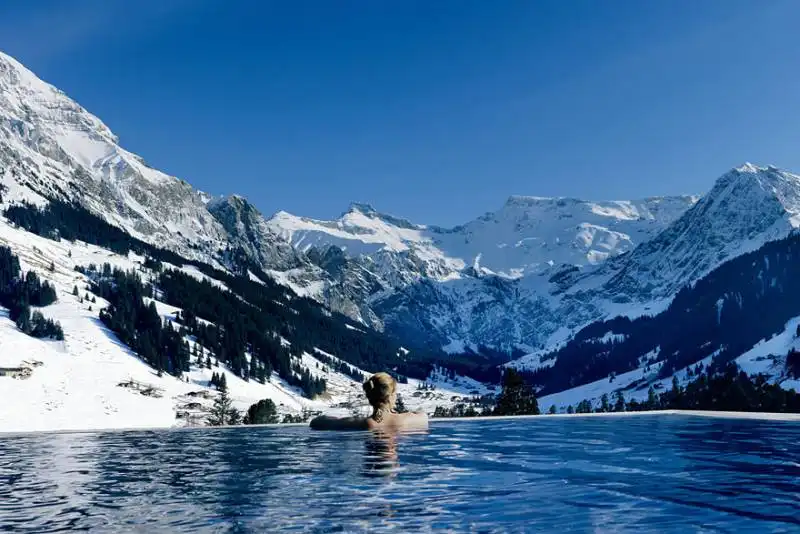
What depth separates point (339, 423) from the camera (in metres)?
61.0

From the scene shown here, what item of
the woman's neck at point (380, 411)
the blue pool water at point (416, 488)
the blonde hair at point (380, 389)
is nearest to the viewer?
the blue pool water at point (416, 488)

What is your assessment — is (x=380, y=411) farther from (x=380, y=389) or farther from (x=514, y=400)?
(x=514, y=400)

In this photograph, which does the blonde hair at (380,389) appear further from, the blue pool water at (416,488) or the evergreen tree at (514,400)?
the evergreen tree at (514,400)

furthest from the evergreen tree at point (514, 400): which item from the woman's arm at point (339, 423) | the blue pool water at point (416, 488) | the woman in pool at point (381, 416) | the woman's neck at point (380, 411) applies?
the blue pool water at point (416, 488)

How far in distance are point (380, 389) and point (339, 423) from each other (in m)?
8.26

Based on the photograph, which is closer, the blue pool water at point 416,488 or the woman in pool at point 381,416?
the blue pool water at point 416,488

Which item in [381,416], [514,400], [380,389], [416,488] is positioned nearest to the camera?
[416,488]

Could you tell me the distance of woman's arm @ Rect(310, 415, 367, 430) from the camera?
189 feet

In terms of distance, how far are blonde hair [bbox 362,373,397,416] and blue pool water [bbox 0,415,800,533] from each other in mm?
9617

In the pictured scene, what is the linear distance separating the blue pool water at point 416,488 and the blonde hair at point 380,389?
962cm

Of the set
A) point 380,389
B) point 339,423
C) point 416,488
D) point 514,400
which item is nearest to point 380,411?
point 380,389

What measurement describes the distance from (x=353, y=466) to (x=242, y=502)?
386 inches

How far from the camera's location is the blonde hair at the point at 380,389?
54.5 m

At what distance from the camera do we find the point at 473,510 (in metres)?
20.8
